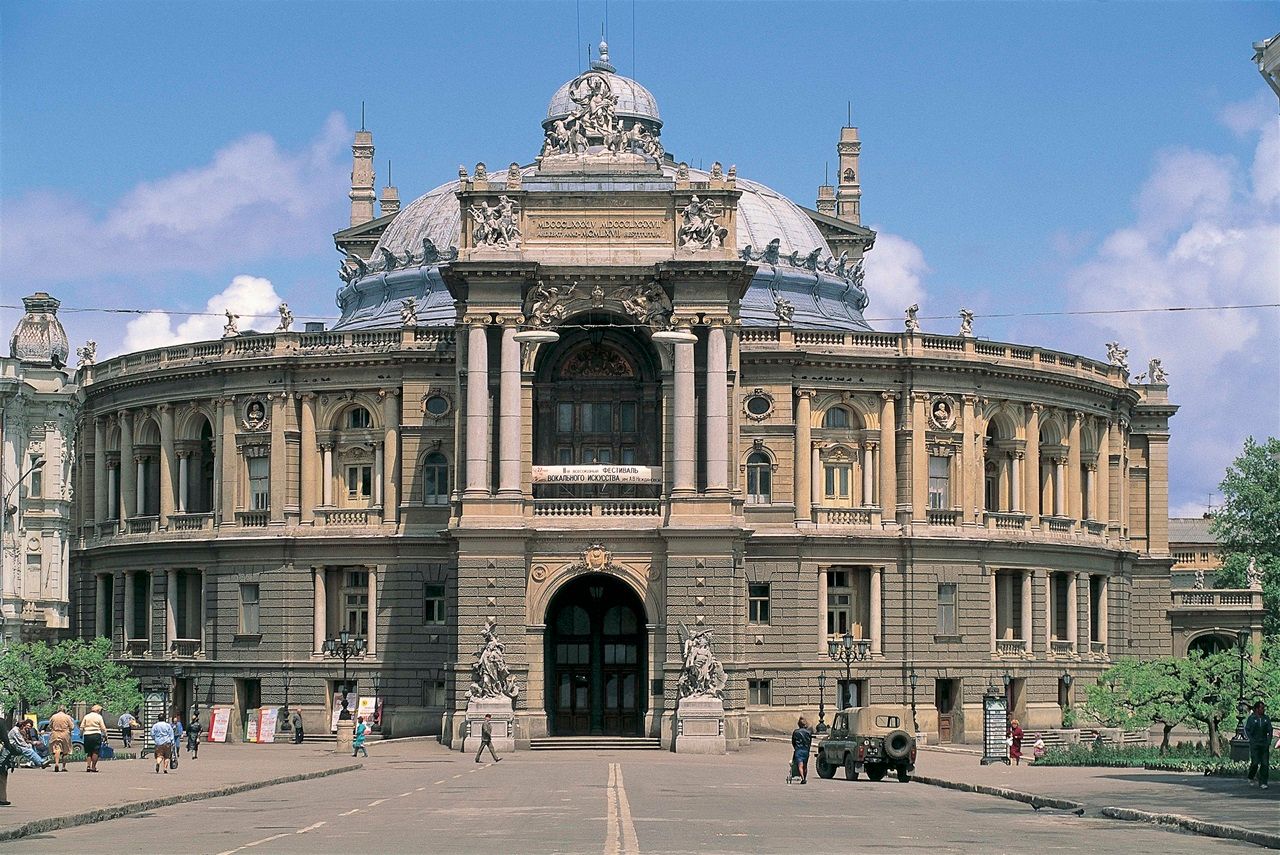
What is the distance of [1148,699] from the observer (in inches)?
3142

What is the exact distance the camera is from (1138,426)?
380 feet

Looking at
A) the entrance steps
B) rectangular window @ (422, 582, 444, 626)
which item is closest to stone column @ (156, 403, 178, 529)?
rectangular window @ (422, 582, 444, 626)

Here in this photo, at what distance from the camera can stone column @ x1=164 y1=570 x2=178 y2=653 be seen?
103 metres

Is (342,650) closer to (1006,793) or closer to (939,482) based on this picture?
(939,482)

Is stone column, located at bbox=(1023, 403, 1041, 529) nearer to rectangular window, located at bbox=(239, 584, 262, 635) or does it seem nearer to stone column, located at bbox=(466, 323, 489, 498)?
stone column, located at bbox=(466, 323, 489, 498)

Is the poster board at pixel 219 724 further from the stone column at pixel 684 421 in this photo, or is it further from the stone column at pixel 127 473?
the stone column at pixel 684 421

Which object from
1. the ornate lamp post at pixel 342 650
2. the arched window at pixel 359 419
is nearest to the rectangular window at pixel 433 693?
the ornate lamp post at pixel 342 650

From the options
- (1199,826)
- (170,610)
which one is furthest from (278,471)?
(1199,826)

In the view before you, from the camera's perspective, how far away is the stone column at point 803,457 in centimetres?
9844

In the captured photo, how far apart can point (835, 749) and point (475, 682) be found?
22.0 metres

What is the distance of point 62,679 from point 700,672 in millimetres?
26919

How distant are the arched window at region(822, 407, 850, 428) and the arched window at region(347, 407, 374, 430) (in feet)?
68.2

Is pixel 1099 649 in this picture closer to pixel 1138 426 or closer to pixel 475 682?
pixel 1138 426

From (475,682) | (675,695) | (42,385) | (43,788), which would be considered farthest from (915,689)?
(43,788)
